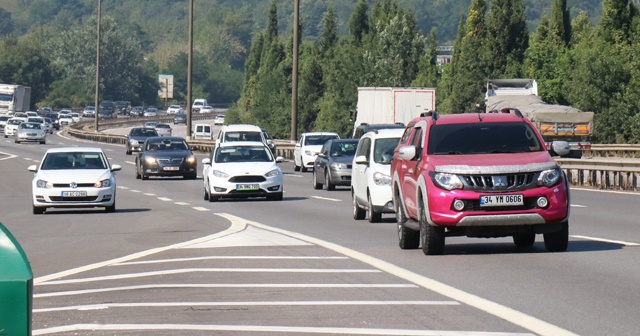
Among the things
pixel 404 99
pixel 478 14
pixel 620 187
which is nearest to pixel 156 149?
pixel 404 99

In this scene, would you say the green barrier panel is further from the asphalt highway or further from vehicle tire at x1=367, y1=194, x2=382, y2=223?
vehicle tire at x1=367, y1=194, x2=382, y2=223

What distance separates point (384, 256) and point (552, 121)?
45.5 metres

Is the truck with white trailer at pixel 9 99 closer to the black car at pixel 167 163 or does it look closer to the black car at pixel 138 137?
the black car at pixel 138 137

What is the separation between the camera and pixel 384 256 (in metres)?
16.0

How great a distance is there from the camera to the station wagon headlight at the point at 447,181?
1559cm

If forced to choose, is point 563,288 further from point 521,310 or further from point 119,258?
point 119,258

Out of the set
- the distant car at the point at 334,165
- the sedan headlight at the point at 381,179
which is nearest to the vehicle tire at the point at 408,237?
the sedan headlight at the point at 381,179

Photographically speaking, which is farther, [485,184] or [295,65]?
[295,65]

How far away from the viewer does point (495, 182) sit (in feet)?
51.2

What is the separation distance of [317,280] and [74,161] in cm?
1842

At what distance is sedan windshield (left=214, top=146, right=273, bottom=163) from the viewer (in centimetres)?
3425

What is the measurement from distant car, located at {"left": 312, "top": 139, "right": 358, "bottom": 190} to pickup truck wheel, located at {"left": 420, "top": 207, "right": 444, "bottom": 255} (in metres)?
21.5

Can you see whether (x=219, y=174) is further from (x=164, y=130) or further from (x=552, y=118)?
(x=164, y=130)

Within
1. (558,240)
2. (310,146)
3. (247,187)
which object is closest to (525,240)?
(558,240)
